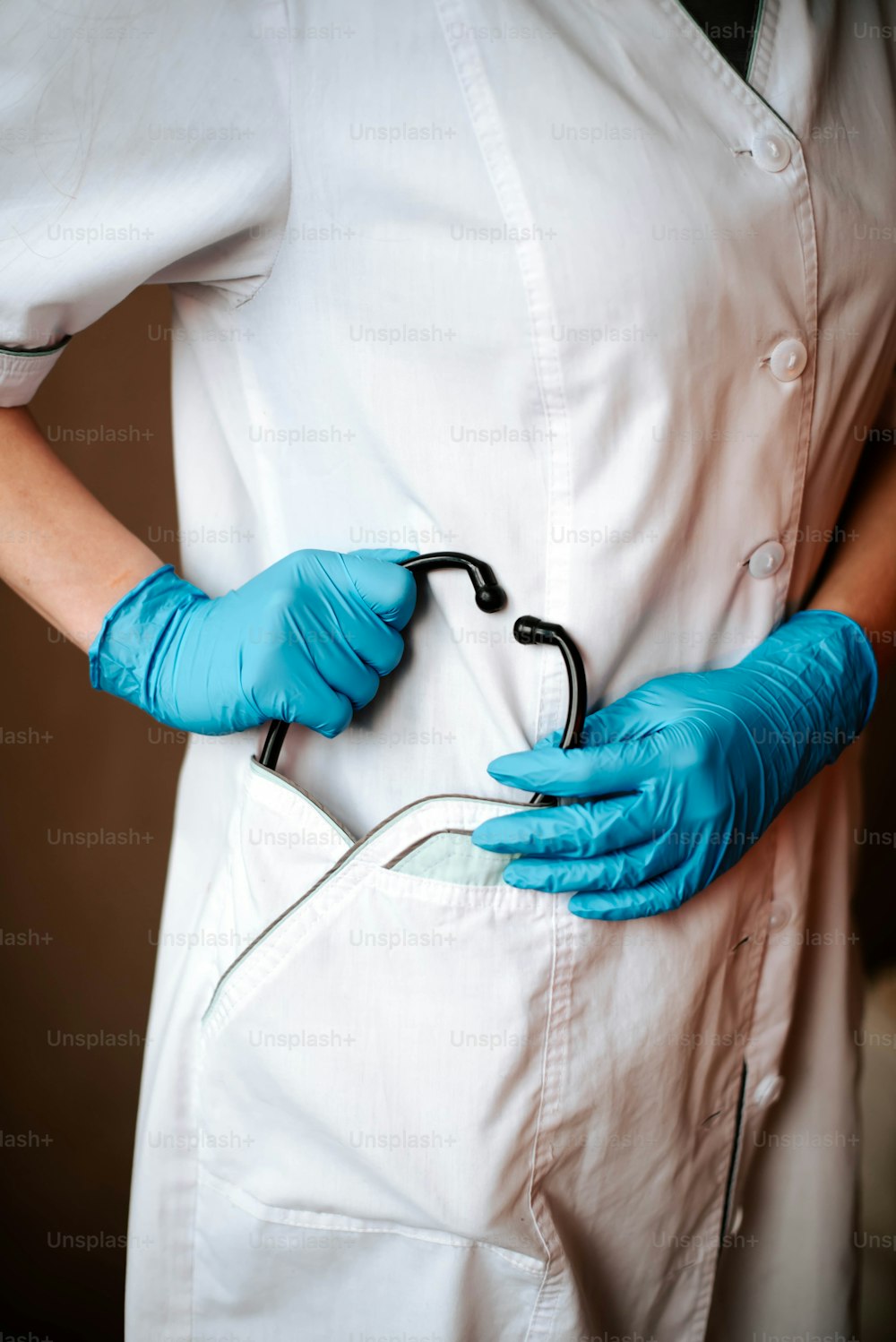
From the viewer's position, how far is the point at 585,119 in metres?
0.63

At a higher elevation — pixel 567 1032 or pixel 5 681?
pixel 567 1032

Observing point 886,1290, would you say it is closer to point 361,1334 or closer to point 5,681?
point 361,1334

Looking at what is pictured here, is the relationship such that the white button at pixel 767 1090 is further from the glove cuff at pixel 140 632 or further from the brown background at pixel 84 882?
the brown background at pixel 84 882

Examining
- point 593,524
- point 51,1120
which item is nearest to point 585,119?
point 593,524

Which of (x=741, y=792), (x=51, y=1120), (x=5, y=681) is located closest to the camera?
(x=741, y=792)

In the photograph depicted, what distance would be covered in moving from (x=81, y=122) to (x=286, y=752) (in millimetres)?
420

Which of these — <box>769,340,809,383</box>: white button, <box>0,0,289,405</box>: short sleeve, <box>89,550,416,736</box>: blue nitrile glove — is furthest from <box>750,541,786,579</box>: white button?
<box>0,0,289,405</box>: short sleeve

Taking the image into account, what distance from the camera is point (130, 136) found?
2.10 ft

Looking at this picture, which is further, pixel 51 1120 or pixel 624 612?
pixel 51 1120

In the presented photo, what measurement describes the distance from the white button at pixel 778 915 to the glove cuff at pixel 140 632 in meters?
0.49

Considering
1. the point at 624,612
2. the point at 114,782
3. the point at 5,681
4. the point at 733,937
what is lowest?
the point at 114,782

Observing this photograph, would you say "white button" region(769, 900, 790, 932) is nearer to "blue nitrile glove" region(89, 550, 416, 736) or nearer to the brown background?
"blue nitrile glove" region(89, 550, 416, 736)

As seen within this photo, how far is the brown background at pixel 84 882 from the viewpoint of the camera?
148 cm

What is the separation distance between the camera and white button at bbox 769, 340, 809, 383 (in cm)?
69
